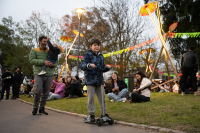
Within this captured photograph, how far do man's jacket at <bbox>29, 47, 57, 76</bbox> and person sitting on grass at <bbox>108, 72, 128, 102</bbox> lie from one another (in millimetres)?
3175

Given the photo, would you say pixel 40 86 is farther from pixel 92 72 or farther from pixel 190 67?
pixel 190 67

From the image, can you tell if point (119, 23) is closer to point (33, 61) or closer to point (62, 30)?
point (62, 30)

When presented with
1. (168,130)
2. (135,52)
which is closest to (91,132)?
(168,130)

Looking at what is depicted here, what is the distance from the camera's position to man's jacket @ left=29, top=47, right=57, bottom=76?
220 inches

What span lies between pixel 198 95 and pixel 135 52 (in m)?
12.6

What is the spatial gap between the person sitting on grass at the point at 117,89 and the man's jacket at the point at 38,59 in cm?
318

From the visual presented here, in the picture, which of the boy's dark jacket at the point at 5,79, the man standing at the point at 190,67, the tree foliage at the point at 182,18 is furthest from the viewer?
the tree foliage at the point at 182,18

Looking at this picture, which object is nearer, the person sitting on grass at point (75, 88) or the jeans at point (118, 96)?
the jeans at point (118, 96)

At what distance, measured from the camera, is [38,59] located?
5.64 meters

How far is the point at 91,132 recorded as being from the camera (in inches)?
142

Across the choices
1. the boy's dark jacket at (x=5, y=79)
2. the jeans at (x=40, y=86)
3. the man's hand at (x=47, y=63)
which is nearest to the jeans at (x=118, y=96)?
the jeans at (x=40, y=86)

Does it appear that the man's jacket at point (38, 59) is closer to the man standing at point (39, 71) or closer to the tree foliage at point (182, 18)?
the man standing at point (39, 71)

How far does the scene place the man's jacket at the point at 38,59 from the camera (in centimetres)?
558

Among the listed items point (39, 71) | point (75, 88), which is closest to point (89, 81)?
point (39, 71)
